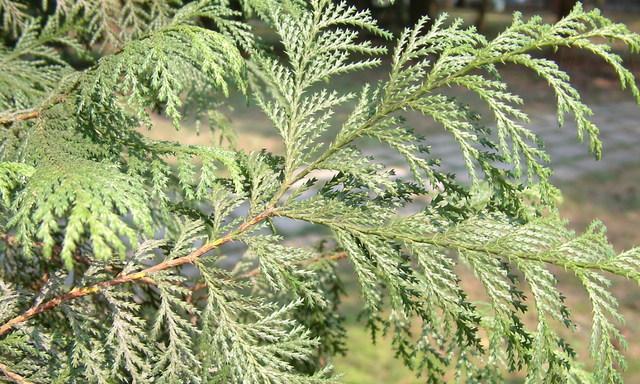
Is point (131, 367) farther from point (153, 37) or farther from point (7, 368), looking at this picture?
point (153, 37)

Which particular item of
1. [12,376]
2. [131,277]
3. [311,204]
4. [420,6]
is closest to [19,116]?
[131,277]

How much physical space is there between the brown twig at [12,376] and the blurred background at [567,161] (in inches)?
41.1

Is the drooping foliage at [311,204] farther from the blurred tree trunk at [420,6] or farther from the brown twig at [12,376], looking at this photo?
the blurred tree trunk at [420,6]

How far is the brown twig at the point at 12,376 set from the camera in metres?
1.53

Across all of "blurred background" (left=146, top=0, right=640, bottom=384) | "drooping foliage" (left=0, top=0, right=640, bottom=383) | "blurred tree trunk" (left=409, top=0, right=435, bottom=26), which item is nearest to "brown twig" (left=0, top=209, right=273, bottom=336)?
"drooping foliage" (left=0, top=0, right=640, bottom=383)

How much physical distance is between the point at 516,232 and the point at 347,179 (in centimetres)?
48

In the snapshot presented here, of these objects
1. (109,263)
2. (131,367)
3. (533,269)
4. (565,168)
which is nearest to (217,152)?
(109,263)

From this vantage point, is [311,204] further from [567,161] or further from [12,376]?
[567,161]

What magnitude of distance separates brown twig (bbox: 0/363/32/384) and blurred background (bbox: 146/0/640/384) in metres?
1.04

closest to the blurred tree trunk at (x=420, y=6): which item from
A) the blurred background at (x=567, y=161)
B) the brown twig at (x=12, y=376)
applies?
the blurred background at (x=567, y=161)

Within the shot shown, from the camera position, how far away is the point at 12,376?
1539mm

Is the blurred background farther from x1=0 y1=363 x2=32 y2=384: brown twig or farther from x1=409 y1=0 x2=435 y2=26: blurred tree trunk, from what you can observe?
x1=0 y1=363 x2=32 y2=384: brown twig

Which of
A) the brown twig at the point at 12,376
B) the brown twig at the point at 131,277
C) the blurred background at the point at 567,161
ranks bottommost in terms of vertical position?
the blurred background at the point at 567,161

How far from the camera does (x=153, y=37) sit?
1665 mm
